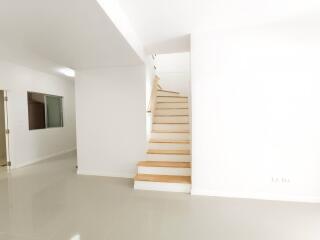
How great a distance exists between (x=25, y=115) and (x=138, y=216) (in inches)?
175

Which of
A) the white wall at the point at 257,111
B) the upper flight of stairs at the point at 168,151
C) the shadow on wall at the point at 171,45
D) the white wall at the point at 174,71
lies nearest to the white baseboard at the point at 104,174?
the upper flight of stairs at the point at 168,151

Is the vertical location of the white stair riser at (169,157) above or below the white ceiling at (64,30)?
below

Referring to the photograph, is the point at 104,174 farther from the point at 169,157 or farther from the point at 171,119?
the point at 171,119

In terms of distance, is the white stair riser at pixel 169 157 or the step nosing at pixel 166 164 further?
the white stair riser at pixel 169 157

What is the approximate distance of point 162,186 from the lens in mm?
3207

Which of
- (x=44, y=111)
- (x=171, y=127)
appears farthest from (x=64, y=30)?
(x=44, y=111)

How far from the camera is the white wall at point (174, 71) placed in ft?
20.8

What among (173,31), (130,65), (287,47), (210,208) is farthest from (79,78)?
(287,47)

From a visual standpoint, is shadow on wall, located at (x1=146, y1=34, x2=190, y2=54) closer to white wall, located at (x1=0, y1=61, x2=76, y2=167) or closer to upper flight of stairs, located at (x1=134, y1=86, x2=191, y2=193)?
upper flight of stairs, located at (x1=134, y1=86, x2=191, y2=193)

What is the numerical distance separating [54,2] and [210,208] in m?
3.00

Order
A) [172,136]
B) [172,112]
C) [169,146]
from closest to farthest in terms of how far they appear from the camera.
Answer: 1. [169,146]
2. [172,136]
3. [172,112]

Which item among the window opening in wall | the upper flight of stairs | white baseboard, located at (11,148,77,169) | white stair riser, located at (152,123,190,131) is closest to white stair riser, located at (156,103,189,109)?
the upper flight of stairs

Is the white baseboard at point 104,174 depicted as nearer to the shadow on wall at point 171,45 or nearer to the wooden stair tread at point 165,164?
the wooden stair tread at point 165,164

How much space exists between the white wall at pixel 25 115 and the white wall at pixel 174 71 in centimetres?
344
